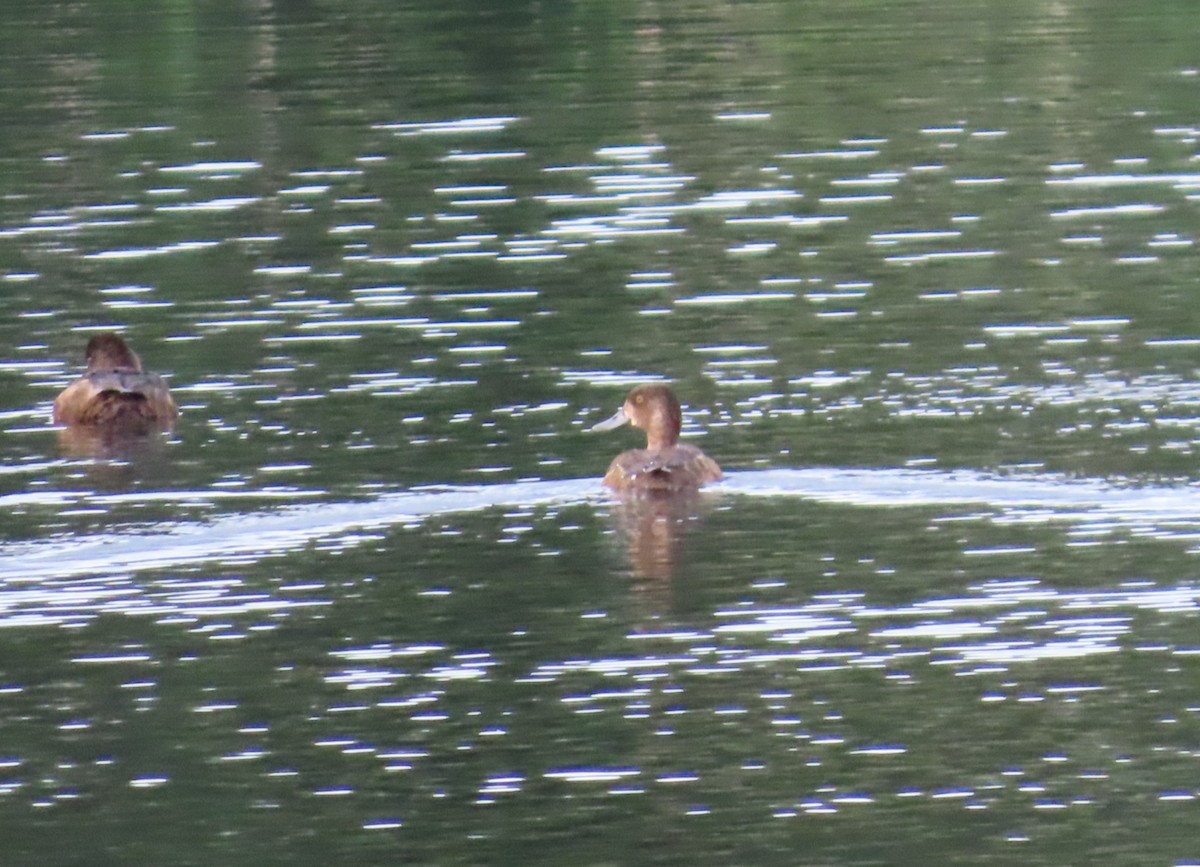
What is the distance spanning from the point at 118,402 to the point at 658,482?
195 inches

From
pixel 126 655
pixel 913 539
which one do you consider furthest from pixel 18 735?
pixel 913 539

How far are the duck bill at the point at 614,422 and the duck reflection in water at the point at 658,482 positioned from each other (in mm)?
182

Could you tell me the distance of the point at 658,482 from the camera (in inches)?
708

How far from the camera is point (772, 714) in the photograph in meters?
13.5

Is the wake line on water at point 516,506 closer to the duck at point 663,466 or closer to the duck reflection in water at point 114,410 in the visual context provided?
the duck at point 663,466

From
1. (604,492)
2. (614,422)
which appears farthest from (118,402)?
(604,492)

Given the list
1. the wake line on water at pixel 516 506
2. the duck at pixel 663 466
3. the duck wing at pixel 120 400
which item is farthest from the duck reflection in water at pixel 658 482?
the duck wing at pixel 120 400

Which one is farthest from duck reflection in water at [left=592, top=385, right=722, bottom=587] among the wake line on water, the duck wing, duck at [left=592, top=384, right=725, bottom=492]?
the duck wing

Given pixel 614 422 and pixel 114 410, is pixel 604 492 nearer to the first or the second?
pixel 614 422

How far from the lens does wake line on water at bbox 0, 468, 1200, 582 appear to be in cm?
1670

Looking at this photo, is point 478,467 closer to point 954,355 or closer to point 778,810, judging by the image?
point 954,355

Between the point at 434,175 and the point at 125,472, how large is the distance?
518 inches

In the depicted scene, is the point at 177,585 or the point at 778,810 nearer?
the point at 778,810

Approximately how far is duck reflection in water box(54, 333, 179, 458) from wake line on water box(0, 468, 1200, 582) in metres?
2.77
